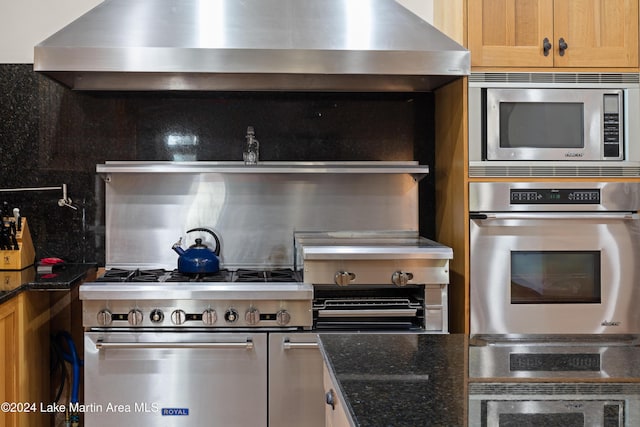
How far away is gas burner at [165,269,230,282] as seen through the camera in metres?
2.67

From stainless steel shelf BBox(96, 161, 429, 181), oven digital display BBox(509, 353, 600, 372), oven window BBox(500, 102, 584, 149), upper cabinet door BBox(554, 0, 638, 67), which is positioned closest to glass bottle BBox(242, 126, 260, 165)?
stainless steel shelf BBox(96, 161, 429, 181)

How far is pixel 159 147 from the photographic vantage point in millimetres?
3148

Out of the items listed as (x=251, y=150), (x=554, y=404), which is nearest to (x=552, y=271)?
(x=251, y=150)

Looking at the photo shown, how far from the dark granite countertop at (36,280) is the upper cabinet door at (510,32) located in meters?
1.86

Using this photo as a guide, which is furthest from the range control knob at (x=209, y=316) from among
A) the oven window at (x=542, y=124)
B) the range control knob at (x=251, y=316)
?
the oven window at (x=542, y=124)

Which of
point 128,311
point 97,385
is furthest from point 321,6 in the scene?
point 97,385

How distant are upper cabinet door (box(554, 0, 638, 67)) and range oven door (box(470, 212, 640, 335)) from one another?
640 millimetres

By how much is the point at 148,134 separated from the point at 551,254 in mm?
1906

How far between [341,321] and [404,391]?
4.93ft

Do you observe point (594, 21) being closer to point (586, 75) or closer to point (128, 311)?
point (586, 75)

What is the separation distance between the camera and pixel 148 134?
314 cm

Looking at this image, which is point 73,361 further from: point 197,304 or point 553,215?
point 553,215

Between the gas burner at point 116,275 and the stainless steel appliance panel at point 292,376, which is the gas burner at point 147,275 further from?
the stainless steel appliance panel at point 292,376

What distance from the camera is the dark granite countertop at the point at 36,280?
8.05 feet
